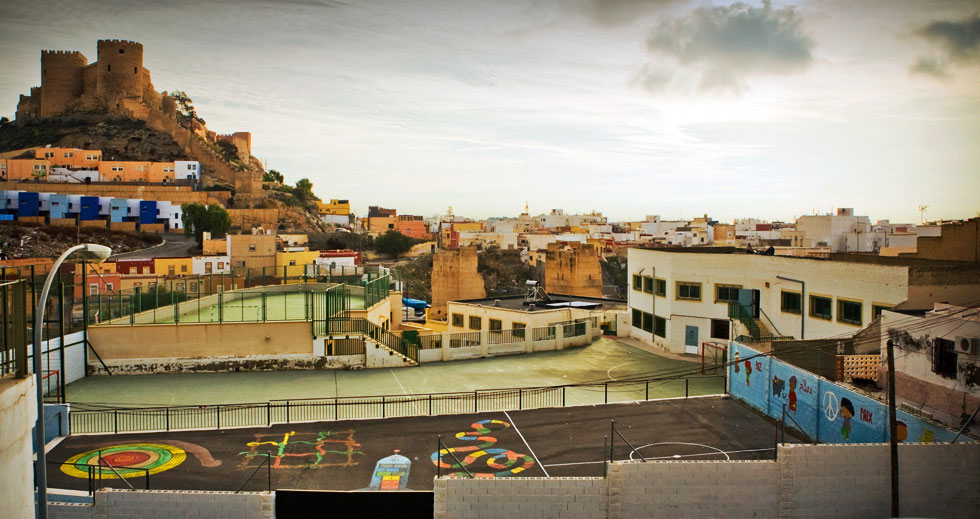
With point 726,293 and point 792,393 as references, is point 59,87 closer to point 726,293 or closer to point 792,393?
point 726,293

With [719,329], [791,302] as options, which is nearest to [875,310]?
[791,302]

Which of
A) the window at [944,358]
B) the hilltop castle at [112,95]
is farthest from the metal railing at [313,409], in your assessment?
the hilltop castle at [112,95]

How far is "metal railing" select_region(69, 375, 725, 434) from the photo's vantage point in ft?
60.6

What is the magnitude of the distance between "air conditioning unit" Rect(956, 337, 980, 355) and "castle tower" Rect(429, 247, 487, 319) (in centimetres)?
4844

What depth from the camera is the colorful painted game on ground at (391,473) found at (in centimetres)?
1473

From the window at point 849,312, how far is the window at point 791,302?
6.20ft

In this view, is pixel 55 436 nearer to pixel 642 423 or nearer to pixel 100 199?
pixel 642 423

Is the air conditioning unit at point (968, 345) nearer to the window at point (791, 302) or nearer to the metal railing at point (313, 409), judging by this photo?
the metal railing at point (313, 409)

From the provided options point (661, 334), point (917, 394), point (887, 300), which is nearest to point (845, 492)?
point (917, 394)

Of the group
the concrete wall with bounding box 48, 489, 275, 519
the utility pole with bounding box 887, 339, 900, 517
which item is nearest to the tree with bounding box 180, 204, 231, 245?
the concrete wall with bounding box 48, 489, 275, 519

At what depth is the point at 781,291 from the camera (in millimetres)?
26094

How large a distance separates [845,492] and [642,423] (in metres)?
5.62

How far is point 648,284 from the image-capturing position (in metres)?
31.5

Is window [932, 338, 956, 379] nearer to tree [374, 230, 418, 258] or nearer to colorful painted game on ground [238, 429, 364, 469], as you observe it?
colorful painted game on ground [238, 429, 364, 469]
